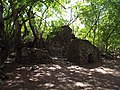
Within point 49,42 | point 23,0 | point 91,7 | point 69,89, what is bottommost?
point 69,89

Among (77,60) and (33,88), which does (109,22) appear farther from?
(33,88)

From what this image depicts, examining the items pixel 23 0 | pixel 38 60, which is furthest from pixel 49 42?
pixel 23 0

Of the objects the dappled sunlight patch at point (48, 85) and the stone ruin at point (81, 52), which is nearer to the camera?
the dappled sunlight patch at point (48, 85)

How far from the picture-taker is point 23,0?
34.5ft

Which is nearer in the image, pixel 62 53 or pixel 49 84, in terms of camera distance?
pixel 49 84

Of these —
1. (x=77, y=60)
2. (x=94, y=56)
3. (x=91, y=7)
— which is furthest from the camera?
(x=91, y=7)

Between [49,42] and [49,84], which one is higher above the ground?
[49,42]

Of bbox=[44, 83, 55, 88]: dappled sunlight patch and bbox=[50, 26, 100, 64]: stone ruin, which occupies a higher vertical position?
bbox=[50, 26, 100, 64]: stone ruin

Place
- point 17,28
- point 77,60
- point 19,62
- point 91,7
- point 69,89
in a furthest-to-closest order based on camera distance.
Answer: point 91,7 → point 77,60 → point 19,62 → point 17,28 → point 69,89

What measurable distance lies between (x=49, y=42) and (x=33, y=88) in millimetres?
20901

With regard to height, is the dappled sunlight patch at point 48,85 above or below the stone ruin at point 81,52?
below

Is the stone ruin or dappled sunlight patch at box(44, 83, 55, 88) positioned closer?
dappled sunlight patch at box(44, 83, 55, 88)

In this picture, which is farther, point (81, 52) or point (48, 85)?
point (81, 52)

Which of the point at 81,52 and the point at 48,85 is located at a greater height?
the point at 81,52
